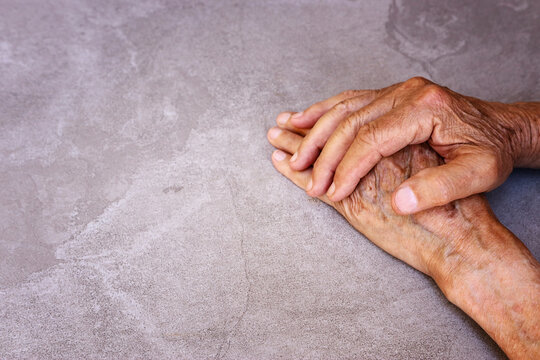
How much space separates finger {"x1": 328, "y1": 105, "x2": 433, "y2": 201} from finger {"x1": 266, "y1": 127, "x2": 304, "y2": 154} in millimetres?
268

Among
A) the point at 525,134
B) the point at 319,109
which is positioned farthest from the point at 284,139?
the point at 525,134

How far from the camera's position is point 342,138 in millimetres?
1215

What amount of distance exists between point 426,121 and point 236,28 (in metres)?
1.07

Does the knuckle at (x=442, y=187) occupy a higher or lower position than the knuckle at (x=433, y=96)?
lower

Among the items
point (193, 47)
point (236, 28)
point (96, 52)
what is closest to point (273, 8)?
point (236, 28)

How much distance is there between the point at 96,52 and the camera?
1767mm

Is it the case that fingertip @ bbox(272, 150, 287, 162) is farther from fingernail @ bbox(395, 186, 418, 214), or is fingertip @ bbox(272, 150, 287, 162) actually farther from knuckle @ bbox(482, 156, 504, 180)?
knuckle @ bbox(482, 156, 504, 180)

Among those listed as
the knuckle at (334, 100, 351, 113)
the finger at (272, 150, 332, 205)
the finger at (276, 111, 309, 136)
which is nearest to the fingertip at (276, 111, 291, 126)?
the finger at (276, 111, 309, 136)

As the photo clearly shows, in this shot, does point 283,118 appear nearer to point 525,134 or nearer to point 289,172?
point 289,172

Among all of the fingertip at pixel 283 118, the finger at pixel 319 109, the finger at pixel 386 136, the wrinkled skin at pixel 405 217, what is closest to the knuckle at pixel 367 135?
the finger at pixel 386 136

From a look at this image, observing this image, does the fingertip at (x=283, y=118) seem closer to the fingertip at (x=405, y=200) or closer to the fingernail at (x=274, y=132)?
the fingernail at (x=274, y=132)

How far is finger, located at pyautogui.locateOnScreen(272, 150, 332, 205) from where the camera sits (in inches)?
52.9

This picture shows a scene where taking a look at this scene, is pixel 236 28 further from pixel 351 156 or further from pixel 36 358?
pixel 36 358

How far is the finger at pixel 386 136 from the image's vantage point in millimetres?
1132
